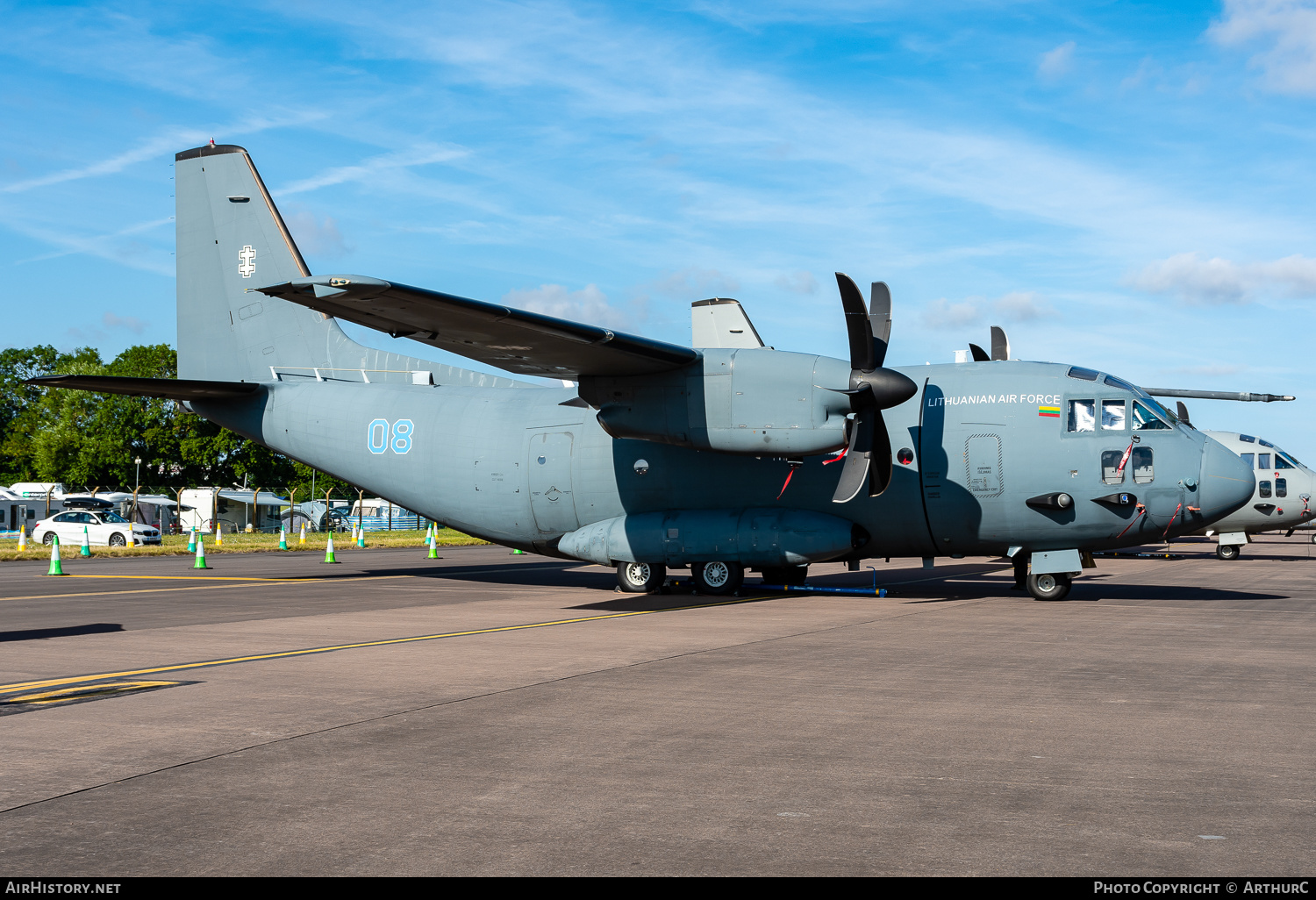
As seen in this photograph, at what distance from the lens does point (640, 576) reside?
20.1 m

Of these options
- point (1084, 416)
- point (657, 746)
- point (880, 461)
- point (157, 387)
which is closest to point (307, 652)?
point (657, 746)

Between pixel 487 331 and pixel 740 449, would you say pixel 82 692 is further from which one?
pixel 740 449

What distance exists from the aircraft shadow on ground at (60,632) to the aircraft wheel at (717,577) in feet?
31.9

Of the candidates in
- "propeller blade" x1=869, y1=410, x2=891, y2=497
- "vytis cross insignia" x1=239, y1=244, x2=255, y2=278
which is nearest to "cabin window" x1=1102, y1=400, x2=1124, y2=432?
"propeller blade" x1=869, y1=410, x2=891, y2=497

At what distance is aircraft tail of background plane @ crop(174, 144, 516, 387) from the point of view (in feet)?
76.7

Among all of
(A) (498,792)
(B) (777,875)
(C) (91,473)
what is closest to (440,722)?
(A) (498,792)

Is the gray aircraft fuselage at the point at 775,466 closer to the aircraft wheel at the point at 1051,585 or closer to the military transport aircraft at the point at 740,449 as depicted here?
the military transport aircraft at the point at 740,449

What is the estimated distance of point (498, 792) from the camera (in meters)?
5.76

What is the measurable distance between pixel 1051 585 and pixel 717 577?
6002 millimetres

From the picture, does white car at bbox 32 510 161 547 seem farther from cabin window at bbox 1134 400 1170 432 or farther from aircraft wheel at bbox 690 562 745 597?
cabin window at bbox 1134 400 1170 432

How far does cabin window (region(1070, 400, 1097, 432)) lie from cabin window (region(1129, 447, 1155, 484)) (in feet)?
2.61

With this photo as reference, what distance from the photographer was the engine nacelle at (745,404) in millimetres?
16625
